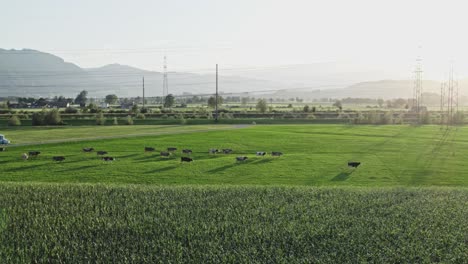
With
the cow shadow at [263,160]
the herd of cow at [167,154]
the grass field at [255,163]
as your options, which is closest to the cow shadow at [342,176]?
the grass field at [255,163]

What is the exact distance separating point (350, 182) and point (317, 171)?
10.9ft

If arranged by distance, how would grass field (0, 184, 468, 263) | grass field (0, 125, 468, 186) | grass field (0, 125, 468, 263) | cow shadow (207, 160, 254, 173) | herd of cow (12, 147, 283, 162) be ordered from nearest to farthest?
grass field (0, 184, 468, 263) < grass field (0, 125, 468, 263) < grass field (0, 125, 468, 186) < cow shadow (207, 160, 254, 173) < herd of cow (12, 147, 283, 162)

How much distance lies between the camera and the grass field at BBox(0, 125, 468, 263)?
13.5 metres

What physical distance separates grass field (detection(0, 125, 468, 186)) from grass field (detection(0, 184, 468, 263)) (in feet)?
14.0

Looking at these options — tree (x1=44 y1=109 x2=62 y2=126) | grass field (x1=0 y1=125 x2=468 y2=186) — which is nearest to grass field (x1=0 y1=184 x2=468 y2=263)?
grass field (x1=0 y1=125 x2=468 y2=186)

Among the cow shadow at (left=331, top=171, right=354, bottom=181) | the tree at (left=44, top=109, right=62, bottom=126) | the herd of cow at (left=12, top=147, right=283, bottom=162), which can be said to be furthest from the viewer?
the tree at (left=44, top=109, right=62, bottom=126)

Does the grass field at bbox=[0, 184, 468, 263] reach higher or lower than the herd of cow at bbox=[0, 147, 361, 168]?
lower

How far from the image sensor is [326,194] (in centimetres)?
1997

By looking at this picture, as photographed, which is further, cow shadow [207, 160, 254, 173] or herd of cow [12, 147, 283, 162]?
herd of cow [12, 147, 283, 162]

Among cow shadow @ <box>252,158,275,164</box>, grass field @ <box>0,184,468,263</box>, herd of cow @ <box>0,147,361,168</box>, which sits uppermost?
herd of cow @ <box>0,147,361,168</box>

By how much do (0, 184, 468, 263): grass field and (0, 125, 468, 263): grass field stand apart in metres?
0.04

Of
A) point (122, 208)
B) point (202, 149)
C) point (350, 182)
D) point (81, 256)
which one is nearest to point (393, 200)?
point (350, 182)

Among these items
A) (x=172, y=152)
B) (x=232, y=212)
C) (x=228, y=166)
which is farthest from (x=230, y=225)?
(x=172, y=152)

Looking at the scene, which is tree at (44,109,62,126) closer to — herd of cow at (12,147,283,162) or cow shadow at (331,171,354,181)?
herd of cow at (12,147,283,162)
